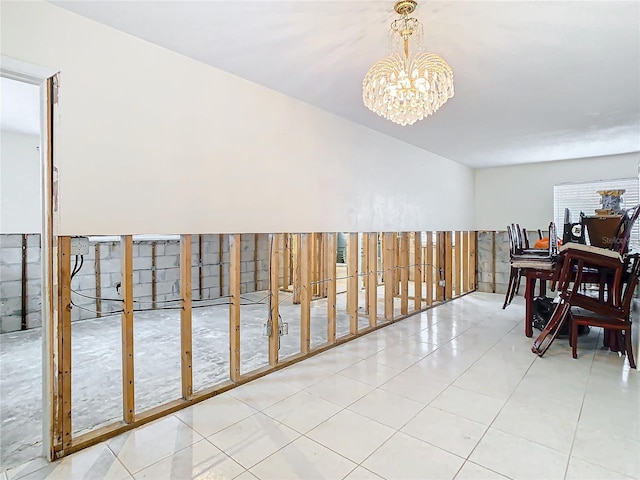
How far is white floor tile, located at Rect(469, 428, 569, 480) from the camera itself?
179 centimetres

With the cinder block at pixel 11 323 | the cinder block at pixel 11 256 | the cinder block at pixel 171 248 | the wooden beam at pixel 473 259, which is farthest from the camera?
the wooden beam at pixel 473 259

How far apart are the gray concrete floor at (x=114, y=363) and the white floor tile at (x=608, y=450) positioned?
2.40m

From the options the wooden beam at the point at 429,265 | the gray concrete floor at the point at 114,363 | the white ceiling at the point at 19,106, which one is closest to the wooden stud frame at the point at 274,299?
the gray concrete floor at the point at 114,363

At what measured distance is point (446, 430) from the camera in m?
2.18

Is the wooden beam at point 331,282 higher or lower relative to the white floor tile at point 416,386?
higher

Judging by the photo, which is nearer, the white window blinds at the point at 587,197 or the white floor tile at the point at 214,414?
the white floor tile at the point at 214,414

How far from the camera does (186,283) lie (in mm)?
2572

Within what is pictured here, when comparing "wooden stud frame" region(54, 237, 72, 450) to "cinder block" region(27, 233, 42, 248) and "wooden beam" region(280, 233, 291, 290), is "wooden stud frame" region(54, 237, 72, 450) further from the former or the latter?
"wooden beam" region(280, 233, 291, 290)

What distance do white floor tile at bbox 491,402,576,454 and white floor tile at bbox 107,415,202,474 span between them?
6.54ft

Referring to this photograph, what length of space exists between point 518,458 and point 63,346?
2682 mm

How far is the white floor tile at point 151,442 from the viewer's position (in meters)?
1.93

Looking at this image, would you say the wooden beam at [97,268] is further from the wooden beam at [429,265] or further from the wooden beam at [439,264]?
the wooden beam at [439,264]

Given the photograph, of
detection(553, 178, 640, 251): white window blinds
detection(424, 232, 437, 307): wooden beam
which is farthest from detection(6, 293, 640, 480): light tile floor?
detection(553, 178, 640, 251): white window blinds

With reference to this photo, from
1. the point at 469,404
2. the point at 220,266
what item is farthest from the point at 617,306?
the point at 220,266
